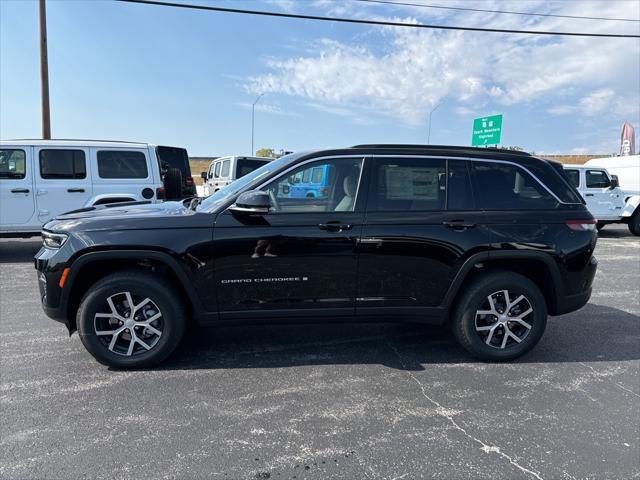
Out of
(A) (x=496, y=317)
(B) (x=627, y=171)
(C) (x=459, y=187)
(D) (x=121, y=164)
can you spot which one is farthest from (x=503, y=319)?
(B) (x=627, y=171)

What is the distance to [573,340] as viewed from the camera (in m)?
4.50

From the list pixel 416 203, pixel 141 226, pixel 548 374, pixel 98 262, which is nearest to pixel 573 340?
pixel 548 374

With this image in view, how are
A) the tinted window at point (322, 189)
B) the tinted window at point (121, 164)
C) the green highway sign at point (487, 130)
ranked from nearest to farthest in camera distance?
the tinted window at point (322, 189) → the tinted window at point (121, 164) → the green highway sign at point (487, 130)

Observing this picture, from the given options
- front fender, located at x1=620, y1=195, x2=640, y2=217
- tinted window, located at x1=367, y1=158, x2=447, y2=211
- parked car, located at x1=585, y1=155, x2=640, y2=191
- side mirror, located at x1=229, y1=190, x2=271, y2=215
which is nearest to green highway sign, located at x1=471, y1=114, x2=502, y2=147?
parked car, located at x1=585, y1=155, x2=640, y2=191

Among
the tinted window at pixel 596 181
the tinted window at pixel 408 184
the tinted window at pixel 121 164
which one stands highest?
the tinted window at pixel 596 181

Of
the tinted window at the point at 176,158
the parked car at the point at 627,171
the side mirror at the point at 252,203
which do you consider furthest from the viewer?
the parked car at the point at 627,171

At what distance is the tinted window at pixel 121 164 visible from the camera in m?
8.24

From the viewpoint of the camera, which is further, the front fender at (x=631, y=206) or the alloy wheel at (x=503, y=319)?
the front fender at (x=631, y=206)

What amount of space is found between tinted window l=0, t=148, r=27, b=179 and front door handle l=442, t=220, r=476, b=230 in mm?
7799

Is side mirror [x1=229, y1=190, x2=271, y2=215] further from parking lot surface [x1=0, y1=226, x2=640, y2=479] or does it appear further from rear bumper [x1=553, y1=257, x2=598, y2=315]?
rear bumper [x1=553, y1=257, x2=598, y2=315]

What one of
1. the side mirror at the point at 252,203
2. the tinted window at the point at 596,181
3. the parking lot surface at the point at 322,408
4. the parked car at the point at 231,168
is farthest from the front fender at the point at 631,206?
the side mirror at the point at 252,203

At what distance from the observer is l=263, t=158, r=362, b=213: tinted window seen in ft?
12.0

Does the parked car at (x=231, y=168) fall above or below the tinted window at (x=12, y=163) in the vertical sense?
above

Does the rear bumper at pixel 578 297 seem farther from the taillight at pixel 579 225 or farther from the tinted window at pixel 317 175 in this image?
the tinted window at pixel 317 175
